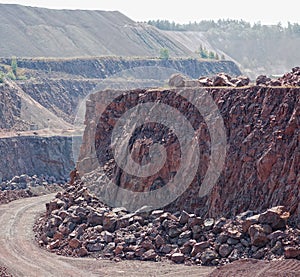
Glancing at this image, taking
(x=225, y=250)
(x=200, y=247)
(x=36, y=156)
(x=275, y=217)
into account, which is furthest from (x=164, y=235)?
(x=36, y=156)

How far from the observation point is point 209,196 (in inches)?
1656

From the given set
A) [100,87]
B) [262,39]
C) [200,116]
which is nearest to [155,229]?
[200,116]

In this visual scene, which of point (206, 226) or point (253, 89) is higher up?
point (253, 89)

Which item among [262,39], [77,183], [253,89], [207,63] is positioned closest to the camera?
[253,89]

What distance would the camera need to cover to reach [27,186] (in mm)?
73438

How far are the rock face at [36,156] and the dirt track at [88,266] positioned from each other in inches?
1218

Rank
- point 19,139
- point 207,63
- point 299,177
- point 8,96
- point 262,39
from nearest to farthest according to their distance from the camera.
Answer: point 299,177
point 19,139
point 8,96
point 207,63
point 262,39

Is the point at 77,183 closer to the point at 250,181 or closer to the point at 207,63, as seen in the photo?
the point at 250,181

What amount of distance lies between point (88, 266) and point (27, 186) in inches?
1355

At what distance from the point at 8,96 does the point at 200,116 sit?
55.1m

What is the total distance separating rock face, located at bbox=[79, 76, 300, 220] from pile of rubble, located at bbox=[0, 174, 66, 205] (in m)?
20.4

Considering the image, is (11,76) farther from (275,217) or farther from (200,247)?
(275,217)

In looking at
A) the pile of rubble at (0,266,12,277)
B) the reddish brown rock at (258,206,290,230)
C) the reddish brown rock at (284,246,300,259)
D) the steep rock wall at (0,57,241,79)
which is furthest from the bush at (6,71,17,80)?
the reddish brown rock at (284,246,300,259)

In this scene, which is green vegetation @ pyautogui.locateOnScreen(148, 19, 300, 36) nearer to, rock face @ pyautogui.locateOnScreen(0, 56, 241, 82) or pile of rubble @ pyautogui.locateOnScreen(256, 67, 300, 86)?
rock face @ pyautogui.locateOnScreen(0, 56, 241, 82)
